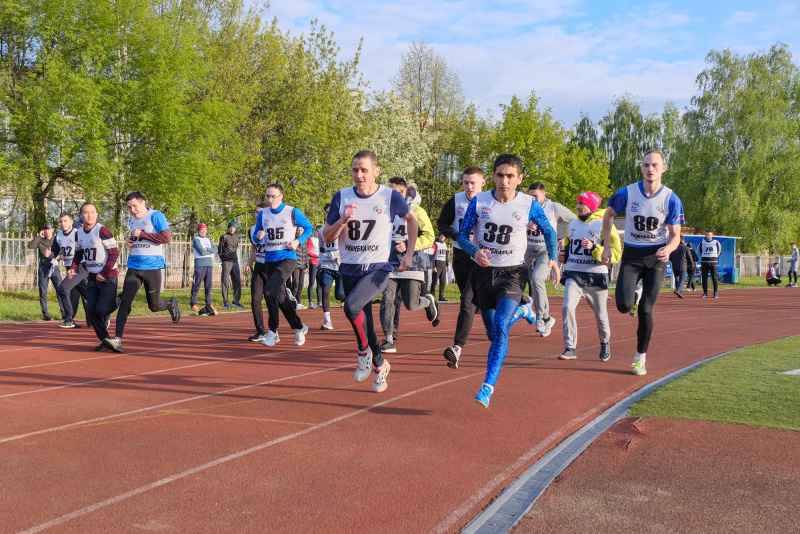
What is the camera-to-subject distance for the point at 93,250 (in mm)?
9859

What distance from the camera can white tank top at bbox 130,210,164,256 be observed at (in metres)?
9.61

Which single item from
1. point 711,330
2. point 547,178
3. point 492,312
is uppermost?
point 547,178

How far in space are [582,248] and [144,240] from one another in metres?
5.85

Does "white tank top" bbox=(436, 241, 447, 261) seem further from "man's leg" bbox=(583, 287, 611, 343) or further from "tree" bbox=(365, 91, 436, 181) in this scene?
"tree" bbox=(365, 91, 436, 181)

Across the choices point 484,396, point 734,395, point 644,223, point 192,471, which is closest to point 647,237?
point 644,223

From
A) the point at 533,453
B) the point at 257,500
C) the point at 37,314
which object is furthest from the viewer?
the point at 37,314

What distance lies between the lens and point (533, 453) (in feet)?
15.7

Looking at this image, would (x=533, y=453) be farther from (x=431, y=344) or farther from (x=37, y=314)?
(x=37, y=314)

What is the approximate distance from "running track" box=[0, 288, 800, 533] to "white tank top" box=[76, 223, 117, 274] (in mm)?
1182

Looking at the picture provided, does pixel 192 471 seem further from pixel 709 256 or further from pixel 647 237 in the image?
pixel 709 256

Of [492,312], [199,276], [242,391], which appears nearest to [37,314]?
[199,276]

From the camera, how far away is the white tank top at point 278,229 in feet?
32.5

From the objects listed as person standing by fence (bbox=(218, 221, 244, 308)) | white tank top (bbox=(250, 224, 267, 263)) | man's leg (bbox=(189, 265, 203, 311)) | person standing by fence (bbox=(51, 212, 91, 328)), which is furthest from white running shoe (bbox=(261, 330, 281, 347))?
person standing by fence (bbox=(218, 221, 244, 308))

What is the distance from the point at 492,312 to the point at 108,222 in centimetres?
2239
